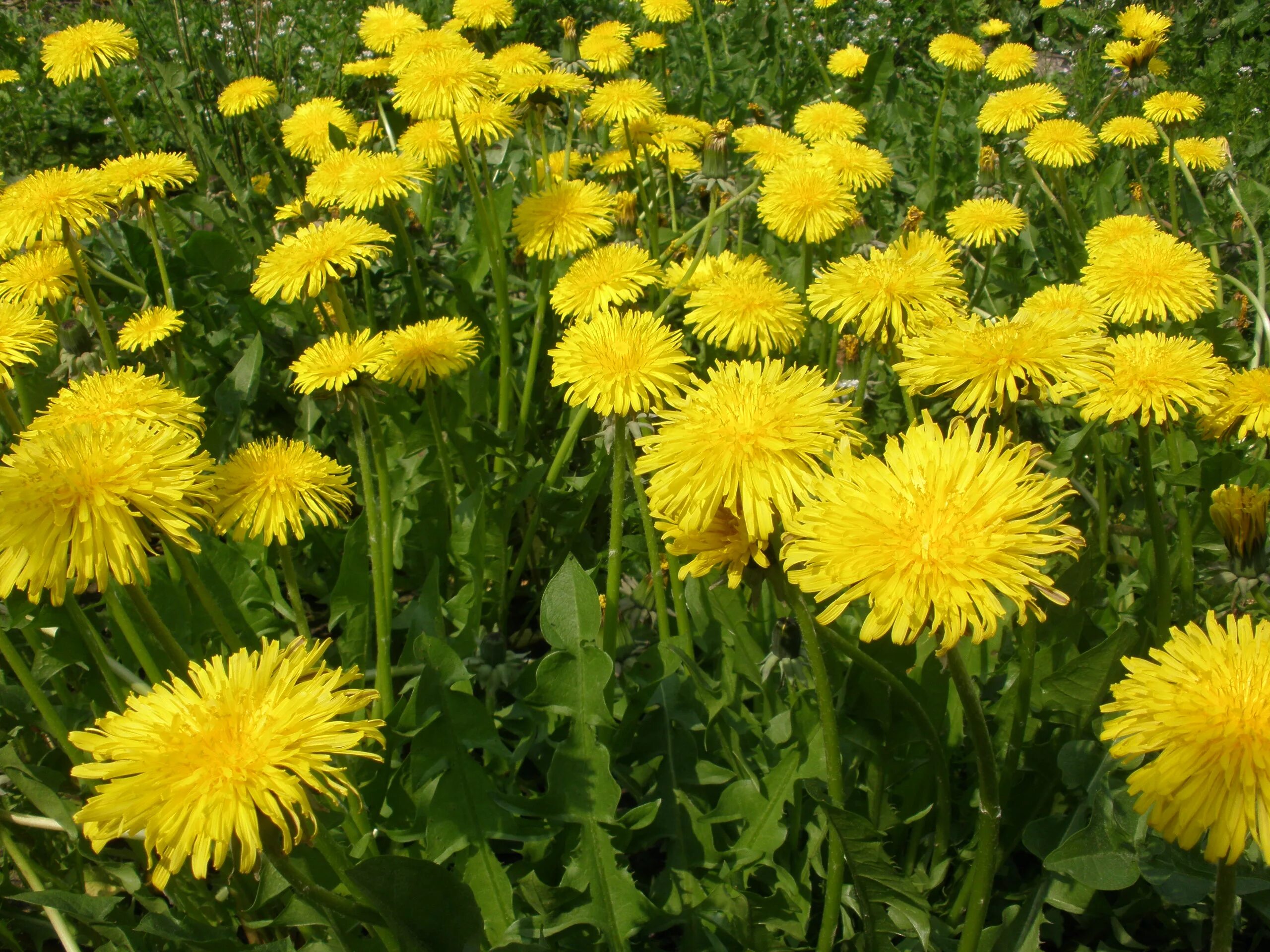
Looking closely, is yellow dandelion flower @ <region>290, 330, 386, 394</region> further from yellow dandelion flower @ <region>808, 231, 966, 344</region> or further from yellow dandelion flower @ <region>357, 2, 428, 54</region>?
yellow dandelion flower @ <region>357, 2, 428, 54</region>

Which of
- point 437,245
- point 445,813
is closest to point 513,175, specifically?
point 437,245

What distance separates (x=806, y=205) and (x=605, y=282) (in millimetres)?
608

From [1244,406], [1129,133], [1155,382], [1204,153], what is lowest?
[1244,406]

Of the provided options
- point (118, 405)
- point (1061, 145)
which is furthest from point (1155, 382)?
point (118, 405)

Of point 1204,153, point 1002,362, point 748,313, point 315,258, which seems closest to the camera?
point 1002,362

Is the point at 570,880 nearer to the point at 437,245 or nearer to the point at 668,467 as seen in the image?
the point at 668,467

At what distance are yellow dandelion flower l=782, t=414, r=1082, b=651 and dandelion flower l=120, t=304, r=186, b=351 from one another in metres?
2.05

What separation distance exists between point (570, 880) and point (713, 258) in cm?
163

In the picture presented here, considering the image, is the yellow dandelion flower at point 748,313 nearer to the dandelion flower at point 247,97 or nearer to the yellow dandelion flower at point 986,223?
the yellow dandelion flower at point 986,223

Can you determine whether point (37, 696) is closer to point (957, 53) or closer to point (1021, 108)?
point (1021, 108)

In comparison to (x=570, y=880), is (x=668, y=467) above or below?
above

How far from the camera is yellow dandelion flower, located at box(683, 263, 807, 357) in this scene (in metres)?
2.04

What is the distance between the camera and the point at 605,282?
216 centimetres

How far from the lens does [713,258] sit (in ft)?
8.29
